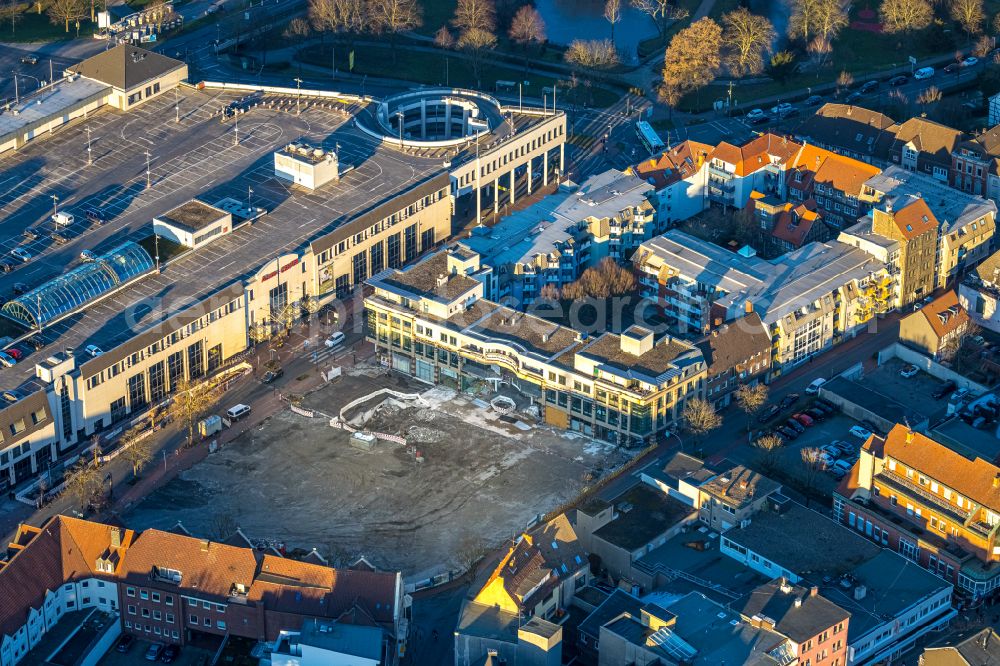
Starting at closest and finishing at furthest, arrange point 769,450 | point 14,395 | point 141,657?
point 141,657
point 14,395
point 769,450

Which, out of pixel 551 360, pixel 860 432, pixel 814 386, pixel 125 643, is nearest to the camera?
pixel 125 643

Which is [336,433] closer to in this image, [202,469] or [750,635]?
[202,469]

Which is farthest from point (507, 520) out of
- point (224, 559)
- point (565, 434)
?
point (224, 559)

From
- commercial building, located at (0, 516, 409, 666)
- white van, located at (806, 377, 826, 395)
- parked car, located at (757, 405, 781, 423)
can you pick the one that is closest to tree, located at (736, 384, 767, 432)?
parked car, located at (757, 405, 781, 423)

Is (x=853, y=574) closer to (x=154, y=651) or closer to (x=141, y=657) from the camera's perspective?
(x=154, y=651)

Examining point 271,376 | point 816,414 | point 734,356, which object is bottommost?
point 271,376

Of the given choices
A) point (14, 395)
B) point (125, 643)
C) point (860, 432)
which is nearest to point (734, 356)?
point (860, 432)

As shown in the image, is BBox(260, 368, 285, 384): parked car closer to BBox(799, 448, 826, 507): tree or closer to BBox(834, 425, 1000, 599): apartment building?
BBox(799, 448, 826, 507): tree
